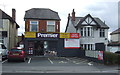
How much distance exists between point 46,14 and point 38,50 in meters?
7.26

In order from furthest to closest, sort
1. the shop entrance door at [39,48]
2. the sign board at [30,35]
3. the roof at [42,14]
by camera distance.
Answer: the roof at [42,14], the shop entrance door at [39,48], the sign board at [30,35]

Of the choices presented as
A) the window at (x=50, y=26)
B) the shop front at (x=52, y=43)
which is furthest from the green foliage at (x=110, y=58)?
the window at (x=50, y=26)

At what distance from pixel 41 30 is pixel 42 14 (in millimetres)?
3090

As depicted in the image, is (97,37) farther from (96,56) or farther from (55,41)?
(96,56)

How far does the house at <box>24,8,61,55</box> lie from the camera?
1174 inches

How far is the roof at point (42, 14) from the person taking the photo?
34344 millimetres

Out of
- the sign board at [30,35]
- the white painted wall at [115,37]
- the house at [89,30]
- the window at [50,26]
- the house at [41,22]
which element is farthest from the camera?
the white painted wall at [115,37]

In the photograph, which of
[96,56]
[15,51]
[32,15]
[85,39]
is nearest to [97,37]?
[85,39]

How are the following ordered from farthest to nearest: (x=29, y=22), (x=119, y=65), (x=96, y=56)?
(x=29, y=22) → (x=96, y=56) → (x=119, y=65)

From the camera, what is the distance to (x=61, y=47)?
30922 millimetres

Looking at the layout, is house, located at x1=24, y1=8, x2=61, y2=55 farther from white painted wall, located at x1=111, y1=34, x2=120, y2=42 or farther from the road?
white painted wall, located at x1=111, y1=34, x2=120, y2=42

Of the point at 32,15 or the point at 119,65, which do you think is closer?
the point at 119,65

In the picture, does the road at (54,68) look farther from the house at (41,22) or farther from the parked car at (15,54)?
the house at (41,22)

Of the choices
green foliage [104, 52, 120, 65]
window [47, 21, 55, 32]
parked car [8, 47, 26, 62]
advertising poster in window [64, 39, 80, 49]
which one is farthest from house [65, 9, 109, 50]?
parked car [8, 47, 26, 62]
